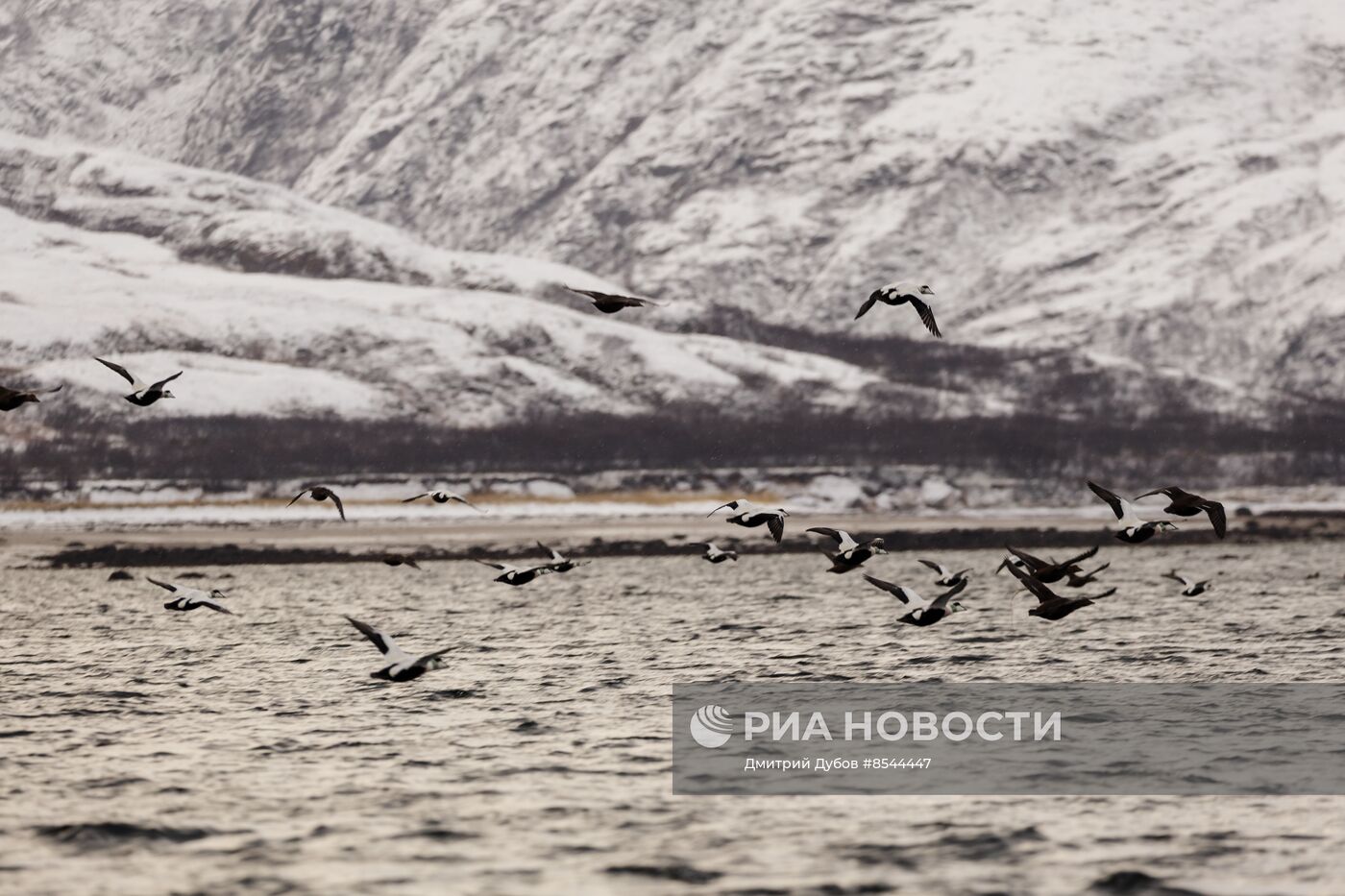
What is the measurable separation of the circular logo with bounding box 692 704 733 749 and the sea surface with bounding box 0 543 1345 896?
82 cm

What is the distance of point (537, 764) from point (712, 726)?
4535 millimetres

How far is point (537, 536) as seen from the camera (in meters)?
108

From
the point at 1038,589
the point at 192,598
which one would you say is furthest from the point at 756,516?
the point at 192,598

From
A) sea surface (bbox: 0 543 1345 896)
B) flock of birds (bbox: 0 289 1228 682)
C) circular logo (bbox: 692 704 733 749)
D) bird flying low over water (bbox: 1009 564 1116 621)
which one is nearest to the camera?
sea surface (bbox: 0 543 1345 896)

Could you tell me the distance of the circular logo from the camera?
30.7m

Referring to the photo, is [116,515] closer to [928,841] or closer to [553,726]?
[553,726]

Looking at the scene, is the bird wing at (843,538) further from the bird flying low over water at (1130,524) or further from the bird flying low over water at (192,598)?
the bird flying low over water at (192,598)

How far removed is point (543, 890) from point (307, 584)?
2080 inches

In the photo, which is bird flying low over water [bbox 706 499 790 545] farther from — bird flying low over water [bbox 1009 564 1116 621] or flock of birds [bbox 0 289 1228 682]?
bird flying low over water [bbox 1009 564 1116 621]

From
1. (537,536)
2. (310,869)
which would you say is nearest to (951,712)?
(310,869)

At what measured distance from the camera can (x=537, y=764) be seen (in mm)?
28359

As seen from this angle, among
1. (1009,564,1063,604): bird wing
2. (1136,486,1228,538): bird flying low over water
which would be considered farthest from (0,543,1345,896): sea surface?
(1136,486,1228,538): bird flying low over water

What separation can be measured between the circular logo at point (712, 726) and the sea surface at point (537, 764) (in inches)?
32.4

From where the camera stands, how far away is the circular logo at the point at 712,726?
30734 mm
